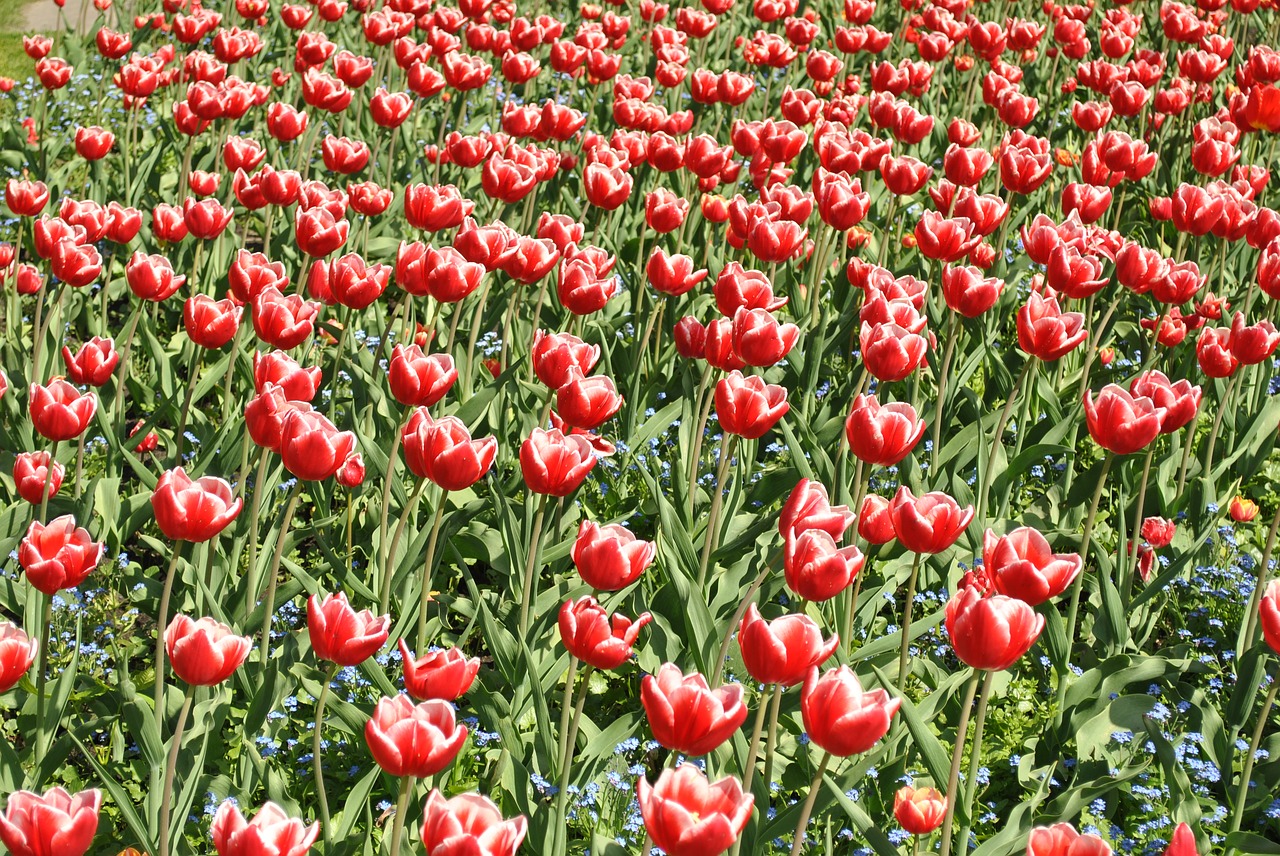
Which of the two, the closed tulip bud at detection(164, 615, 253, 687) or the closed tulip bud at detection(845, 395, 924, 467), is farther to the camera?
the closed tulip bud at detection(845, 395, 924, 467)

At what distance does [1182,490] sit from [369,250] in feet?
11.1

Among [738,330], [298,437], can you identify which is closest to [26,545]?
[298,437]

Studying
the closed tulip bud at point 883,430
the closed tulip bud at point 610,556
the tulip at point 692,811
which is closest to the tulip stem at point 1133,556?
the closed tulip bud at point 883,430

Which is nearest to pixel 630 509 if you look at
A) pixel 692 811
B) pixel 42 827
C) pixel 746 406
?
pixel 746 406

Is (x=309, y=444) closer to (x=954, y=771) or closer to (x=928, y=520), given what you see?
(x=928, y=520)

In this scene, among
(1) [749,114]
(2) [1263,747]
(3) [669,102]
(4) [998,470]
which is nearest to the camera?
(2) [1263,747]

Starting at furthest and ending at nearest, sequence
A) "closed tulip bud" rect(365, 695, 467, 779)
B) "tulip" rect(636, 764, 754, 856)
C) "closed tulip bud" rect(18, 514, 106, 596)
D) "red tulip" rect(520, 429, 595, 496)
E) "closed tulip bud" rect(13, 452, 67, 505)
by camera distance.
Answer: "closed tulip bud" rect(13, 452, 67, 505) < "red tulip" rect(520, 429, 595, 496) < "closed tulip bud" rect(18, 514, 106, 596) < "closed tulip bud" rect(365, 695, 467, 779) < "tulip" rect(636, 764, 754, 856)

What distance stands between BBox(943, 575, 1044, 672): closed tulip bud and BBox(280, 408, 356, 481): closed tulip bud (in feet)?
4.13

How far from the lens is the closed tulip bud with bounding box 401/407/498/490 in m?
2.52

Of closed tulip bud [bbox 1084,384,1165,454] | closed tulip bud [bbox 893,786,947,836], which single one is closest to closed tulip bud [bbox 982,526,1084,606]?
closed tulip bud [bbox 893,786,947,836]

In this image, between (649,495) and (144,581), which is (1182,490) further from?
(144,581)

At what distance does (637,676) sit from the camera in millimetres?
3314

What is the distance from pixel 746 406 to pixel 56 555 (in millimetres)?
1463

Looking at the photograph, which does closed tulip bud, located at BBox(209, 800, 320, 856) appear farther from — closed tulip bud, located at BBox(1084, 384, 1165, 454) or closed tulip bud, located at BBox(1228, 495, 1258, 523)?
closed tulip bud, located at BBox(1228, 495, 1258, 523)
